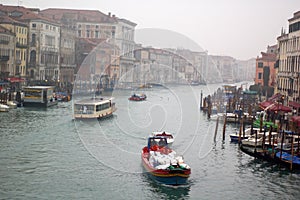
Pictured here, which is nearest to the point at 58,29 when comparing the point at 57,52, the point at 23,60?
the point at 57,52

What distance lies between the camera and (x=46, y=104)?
20.6 metres

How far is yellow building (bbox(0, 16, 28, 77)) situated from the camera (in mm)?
27125

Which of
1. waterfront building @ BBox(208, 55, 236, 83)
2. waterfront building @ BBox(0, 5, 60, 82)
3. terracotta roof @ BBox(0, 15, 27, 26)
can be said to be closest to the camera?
terracotta roof @ BBox(0, 15, 27, 26)

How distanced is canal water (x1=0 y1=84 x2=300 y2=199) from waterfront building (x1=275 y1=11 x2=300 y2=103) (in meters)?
3.49

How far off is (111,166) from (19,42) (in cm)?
1903

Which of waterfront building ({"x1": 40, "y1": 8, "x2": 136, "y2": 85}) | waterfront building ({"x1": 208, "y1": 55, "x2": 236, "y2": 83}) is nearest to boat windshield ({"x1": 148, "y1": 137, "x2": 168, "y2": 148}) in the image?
waterfront building ({"x1": 40, "y1": 8, "x2": 136, "y2": 85})

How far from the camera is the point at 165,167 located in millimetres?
9133

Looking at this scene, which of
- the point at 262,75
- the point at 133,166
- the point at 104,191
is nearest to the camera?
the point at 104,191

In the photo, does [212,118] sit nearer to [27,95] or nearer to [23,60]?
[27,95]

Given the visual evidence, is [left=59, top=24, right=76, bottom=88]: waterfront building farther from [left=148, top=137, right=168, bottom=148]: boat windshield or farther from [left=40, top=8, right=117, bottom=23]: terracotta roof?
[left=148, top=137, right=168, bottom=148]: boat windshield

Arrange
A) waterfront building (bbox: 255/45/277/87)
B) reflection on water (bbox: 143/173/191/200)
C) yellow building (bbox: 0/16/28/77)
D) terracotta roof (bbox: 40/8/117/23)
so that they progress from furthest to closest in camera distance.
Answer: terracotta roof (bbox: 40/8/117/23) → waterfront building (bbox: 255/45/277/87) → yellow building (bbox: 0/16/28/77) → reflection on water (bbox: 143/173/191/200)

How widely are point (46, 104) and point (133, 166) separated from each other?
10767 millimetres

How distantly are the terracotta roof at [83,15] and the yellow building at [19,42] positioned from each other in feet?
45.5

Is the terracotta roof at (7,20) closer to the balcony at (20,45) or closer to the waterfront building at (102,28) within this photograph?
the balcony at (20,45)
